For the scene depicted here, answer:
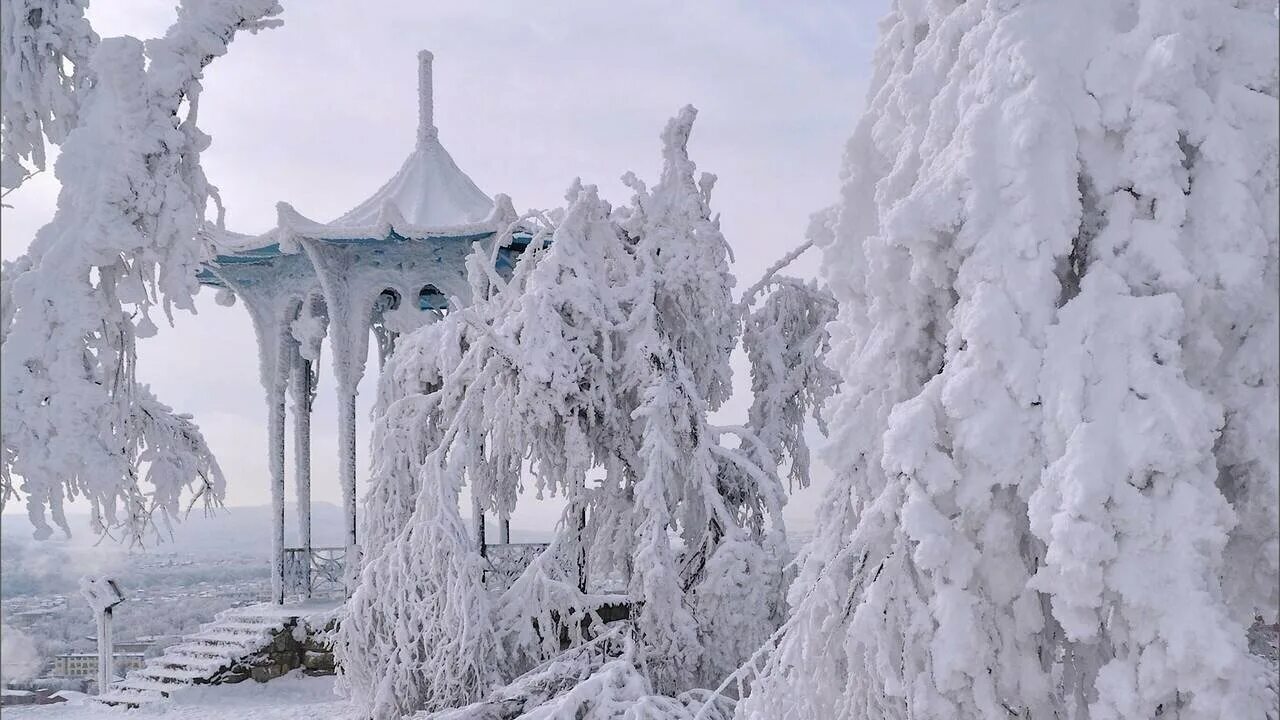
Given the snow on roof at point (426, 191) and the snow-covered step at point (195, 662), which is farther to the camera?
the snow on roof at point (426, 191)

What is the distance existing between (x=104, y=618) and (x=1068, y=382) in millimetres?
13566

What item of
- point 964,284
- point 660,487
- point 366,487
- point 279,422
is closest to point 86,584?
point 279,422

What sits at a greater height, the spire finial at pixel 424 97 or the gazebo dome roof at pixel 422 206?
the spire finial at pixel 424 97

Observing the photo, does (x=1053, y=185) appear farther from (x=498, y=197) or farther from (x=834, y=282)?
(x=498, y=197)

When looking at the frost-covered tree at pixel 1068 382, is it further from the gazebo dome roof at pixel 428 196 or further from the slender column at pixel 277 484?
the slender column at pixel 277 484

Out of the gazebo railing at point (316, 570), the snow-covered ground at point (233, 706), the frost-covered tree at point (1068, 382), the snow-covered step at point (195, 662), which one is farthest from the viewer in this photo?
the gazebo railing at point (316, 570)

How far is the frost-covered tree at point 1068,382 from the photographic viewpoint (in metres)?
3.47

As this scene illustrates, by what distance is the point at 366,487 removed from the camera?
→ 962 cm

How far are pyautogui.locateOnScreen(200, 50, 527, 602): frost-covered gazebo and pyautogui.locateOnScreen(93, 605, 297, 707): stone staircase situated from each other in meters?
1.03

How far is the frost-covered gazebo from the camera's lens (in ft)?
46.5

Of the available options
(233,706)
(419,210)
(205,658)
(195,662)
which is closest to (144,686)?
(195,662)

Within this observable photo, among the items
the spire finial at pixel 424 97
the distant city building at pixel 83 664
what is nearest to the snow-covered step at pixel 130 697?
the distant city building at pixel 83 664

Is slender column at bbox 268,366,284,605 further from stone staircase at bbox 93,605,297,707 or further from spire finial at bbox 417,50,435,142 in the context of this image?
spire finial at bbox 417,50,435,142

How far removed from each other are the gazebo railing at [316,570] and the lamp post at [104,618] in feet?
8.40
